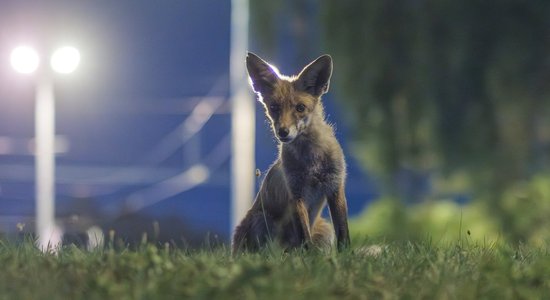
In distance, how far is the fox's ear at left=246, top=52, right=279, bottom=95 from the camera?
6672mm

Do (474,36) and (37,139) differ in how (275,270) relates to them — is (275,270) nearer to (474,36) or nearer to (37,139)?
(474,36)

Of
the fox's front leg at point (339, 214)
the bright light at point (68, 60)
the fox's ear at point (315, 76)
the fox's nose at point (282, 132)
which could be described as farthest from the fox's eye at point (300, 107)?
the bright light at point (68, 60)

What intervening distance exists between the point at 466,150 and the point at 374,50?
7.46ft

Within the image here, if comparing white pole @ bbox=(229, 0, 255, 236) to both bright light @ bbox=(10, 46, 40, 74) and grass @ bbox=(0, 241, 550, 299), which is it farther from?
grass @ bbox=(0, 241, 550, 299)

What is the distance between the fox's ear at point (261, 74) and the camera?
6672 millimetres

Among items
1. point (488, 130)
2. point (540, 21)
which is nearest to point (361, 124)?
point (488, 130)

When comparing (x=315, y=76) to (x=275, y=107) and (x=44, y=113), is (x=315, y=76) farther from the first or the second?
(x=44, y=113)

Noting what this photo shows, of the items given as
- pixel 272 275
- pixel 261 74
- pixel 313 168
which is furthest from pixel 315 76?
pixel 272 275

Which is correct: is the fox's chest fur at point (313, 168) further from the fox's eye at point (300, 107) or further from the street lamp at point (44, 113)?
the street lamp at point (44, 113)

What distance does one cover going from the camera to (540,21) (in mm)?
15648

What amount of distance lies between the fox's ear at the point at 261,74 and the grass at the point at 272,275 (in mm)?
1079

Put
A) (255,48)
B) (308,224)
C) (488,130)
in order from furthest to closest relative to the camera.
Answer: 1. (255,48)
2. (488,130)
3. (308,224)

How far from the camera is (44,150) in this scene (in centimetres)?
2750

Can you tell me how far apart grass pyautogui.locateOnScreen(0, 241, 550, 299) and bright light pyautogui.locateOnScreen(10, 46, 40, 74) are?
18.3 meters
